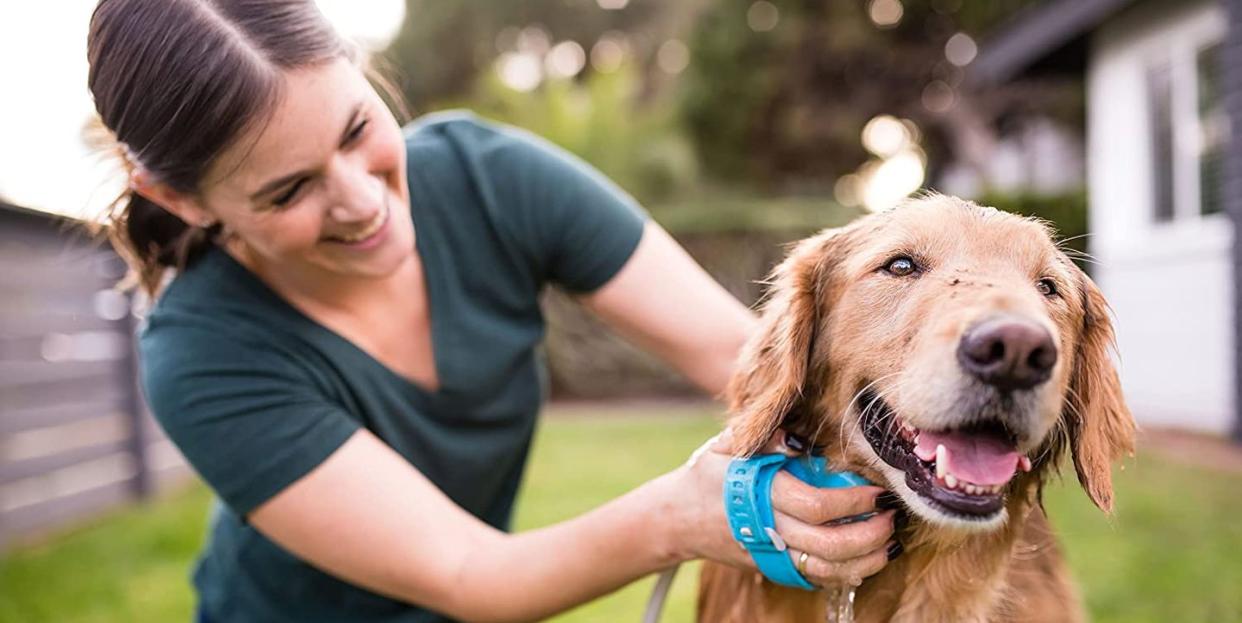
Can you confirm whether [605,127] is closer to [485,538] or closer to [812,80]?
[812,80]

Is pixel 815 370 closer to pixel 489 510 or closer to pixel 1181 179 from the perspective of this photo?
pixel 489 510

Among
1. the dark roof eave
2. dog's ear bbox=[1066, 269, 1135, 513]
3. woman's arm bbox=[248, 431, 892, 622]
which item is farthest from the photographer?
the dark roof eave

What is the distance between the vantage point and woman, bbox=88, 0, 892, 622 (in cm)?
190

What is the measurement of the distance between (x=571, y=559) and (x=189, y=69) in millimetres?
1178

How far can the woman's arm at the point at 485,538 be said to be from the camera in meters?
1.69

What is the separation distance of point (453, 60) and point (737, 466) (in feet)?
98.5

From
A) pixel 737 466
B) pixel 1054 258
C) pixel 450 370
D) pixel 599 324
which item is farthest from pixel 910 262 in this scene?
pixel 599 324

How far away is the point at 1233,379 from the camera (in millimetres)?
6543

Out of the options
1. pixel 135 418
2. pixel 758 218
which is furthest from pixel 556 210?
pixel 758 218

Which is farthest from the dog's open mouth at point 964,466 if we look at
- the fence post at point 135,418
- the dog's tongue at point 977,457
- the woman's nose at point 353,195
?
the fence post at point 135,418

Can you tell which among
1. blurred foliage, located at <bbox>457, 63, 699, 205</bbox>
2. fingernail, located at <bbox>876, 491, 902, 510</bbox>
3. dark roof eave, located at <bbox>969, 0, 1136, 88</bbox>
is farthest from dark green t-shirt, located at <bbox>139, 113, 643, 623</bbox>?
blurred foliage, located at <bbox>457, 63, 699, 205</bbox>

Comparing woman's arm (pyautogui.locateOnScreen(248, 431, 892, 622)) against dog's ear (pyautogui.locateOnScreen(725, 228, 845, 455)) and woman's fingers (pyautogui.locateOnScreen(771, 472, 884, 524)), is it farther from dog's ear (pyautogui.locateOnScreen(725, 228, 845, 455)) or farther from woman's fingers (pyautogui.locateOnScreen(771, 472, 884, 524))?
dog's ear (pyautogui.locateOnScreen(725, 228, 845, 455))

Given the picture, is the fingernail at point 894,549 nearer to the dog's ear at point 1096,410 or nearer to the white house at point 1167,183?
the dog's ear at point 1096,410

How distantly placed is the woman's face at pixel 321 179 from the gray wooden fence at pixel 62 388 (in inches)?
139
